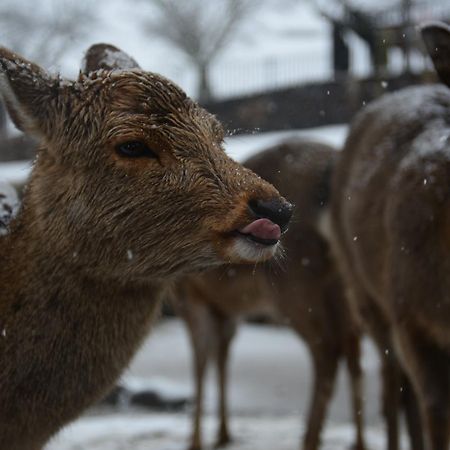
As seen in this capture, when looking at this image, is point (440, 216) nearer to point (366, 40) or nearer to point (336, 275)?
point (336, 275)

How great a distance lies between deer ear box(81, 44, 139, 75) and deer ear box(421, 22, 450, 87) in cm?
128

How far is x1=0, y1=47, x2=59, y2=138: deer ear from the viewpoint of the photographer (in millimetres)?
2801

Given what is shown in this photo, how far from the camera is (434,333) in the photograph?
4.21 m

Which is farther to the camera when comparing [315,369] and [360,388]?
[360,388]

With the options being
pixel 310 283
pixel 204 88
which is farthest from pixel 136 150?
pixel 204 88

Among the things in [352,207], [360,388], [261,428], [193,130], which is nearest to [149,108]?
[193,130]

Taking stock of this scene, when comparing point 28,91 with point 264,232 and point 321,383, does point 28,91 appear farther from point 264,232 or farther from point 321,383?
point 321,383

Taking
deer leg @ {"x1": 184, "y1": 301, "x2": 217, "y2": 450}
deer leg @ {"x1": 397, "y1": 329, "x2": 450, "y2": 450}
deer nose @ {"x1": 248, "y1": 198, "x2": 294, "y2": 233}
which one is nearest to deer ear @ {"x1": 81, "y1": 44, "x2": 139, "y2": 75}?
deer nose @ {"x1": 248, "y1": 198, "x2": 294, "y2": 233}

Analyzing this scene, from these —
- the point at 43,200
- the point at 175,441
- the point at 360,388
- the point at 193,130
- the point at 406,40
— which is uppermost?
the point at 406,40

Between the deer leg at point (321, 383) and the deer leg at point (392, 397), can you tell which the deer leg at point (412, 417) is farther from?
the deer leg at point (321, 383)

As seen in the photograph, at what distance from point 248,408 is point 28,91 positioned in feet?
19.1

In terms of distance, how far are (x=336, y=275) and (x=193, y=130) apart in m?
3.47

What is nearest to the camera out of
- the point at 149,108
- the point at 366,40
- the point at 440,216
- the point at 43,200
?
the point at 149,108

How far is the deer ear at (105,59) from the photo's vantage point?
10.9 ft
